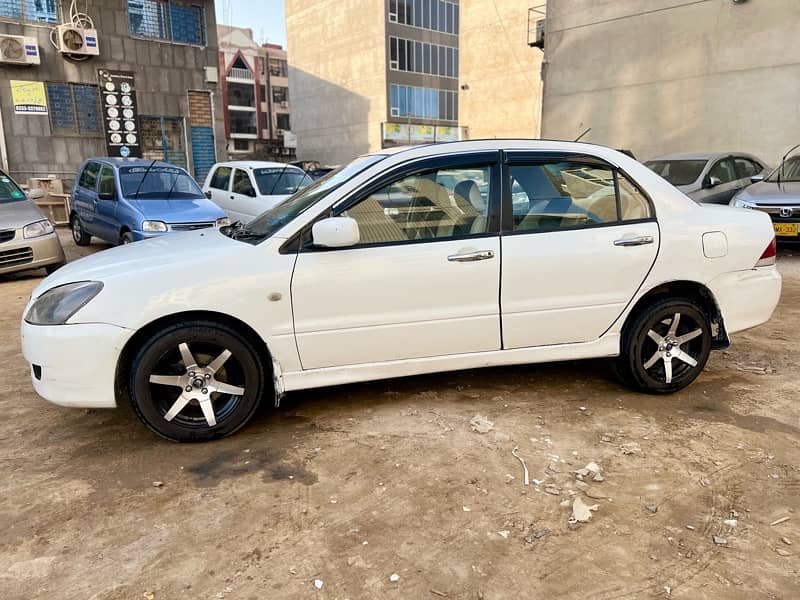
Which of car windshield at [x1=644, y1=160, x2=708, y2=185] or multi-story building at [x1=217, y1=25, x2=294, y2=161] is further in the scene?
multi-story building at [x1=217, y1=25, x2=294, y2=161]

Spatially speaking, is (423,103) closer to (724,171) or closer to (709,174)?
(724,171)

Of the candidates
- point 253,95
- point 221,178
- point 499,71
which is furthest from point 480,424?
point 253,95

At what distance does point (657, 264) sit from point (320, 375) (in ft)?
7.47

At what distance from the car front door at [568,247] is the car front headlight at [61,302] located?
2.39 meters

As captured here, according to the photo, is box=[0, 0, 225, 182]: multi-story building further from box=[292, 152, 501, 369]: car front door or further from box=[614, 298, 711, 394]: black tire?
box=[614, 298, 711, 394]: black tire

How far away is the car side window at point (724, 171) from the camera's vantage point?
34.7 ft

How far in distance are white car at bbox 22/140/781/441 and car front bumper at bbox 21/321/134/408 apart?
10mm

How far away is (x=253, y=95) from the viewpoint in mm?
61688

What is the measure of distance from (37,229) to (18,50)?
1228 cm

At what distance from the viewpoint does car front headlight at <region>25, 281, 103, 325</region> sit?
3.20 m

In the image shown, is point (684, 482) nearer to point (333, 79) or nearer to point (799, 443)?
point (799, 443)

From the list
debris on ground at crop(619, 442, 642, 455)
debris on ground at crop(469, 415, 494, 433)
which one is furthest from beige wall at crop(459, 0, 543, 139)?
debris on ground at crop(619, 442, 642, 455)

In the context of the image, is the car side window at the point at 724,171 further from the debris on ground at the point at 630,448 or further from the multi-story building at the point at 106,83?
the multi-story building at the point at 106,83

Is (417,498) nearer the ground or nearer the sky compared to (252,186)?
nearer the ground
